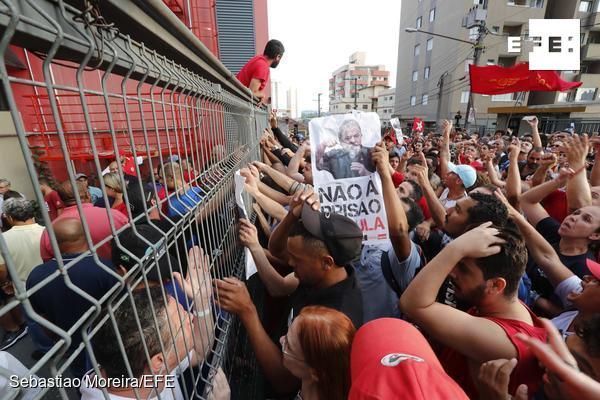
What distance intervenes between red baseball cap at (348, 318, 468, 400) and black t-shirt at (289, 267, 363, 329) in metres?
0.76

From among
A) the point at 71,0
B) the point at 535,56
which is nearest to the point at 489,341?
the point at 71,0

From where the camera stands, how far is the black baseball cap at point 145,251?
905 millimetres

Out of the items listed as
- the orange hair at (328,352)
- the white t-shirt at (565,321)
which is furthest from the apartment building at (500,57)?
the orange hair at (328,352)

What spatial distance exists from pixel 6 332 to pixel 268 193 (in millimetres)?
3692

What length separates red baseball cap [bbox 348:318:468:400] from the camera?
788 mm

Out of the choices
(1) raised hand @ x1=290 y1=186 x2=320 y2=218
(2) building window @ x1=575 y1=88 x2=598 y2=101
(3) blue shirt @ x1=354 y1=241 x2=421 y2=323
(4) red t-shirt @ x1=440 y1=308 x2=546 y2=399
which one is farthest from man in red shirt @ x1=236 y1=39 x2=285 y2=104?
(2) building window @ x1=575 y1=88 x2=598 y2=101

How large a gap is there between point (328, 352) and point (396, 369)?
1.86 feet

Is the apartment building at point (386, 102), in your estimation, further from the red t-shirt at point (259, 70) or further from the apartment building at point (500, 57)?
the red t-shirt at point (259, 70)

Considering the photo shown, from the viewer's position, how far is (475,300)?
1.75 m

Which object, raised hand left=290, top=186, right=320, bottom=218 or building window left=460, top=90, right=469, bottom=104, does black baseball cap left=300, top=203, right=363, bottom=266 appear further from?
building window left=460, top=90, right=469, bottom=104

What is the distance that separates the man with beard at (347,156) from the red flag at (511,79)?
10.5 meters

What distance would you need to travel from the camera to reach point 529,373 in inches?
58.1

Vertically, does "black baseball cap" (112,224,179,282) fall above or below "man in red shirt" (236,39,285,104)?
below

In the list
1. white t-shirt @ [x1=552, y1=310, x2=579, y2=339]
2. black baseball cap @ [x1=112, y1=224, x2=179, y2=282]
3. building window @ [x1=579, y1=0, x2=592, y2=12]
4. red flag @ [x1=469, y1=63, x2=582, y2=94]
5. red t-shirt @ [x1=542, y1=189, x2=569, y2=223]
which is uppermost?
building window @ [x1=579, y1=0, x2=592, y2=12]
